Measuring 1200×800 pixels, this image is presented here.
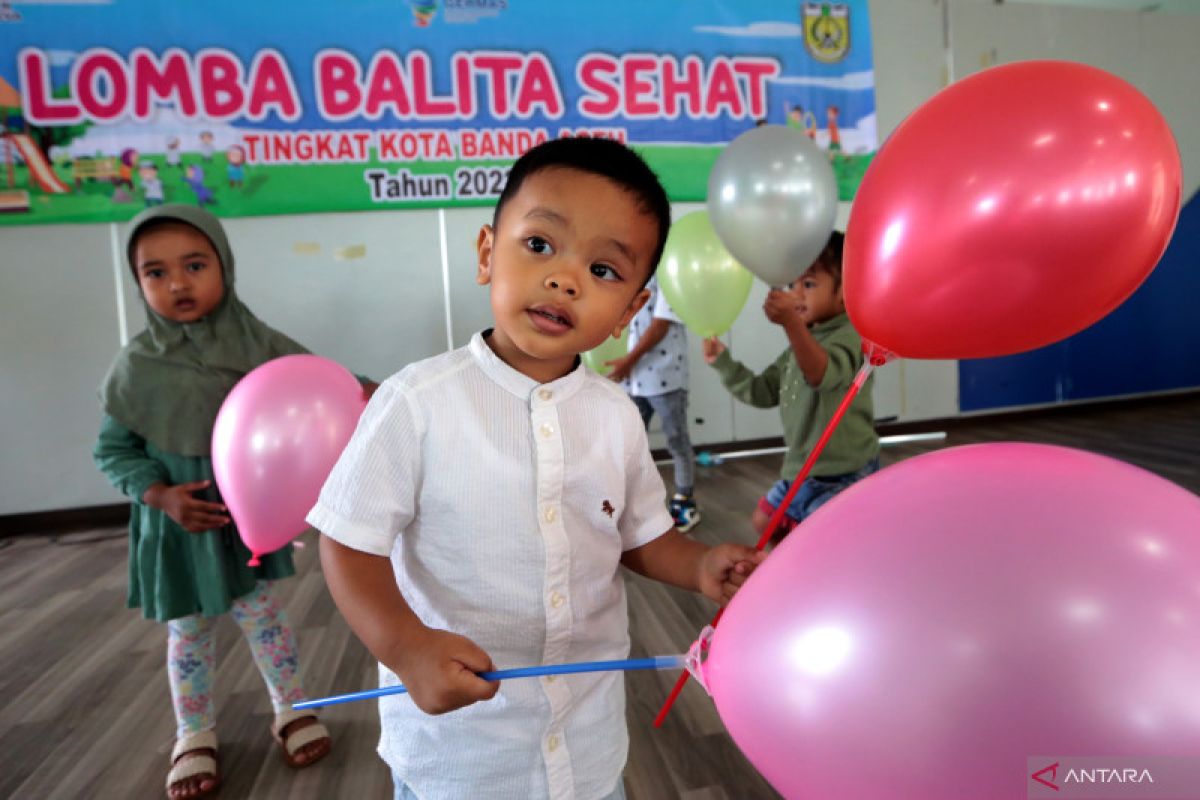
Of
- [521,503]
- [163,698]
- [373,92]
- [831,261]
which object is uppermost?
[373,92]

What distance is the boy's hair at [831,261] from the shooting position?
168cm

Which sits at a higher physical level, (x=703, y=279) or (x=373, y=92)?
(x=373, y=92)

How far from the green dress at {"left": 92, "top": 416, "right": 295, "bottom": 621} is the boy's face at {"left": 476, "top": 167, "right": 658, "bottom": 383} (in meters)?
0.95

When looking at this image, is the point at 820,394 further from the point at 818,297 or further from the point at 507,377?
the point at 507,377

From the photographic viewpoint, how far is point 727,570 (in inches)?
26.6

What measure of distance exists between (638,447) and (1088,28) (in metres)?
5.05

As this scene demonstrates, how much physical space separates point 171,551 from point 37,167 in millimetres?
2626

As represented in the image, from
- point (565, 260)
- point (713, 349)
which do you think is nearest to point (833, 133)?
point (713, 349)

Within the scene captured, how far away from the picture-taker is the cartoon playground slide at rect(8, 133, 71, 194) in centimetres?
287

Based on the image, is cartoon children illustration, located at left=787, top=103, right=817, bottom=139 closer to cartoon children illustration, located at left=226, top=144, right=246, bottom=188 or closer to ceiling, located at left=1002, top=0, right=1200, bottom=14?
ceiling, located at left=1002, top=0, right=1200, bottom=14

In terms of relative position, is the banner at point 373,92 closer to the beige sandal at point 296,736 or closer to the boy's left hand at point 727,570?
the beige sandal at point 296,736

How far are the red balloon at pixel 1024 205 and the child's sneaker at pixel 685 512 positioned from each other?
207cm

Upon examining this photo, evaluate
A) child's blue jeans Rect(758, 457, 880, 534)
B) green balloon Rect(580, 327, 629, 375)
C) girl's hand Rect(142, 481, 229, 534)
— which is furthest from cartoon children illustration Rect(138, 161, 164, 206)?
child's blue jeans Rect(758, 457, 880, 534)

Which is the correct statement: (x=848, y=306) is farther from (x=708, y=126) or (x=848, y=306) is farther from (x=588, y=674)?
(x=708, y=126)
